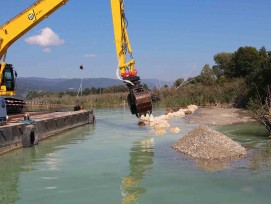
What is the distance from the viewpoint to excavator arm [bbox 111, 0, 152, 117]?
611 inches

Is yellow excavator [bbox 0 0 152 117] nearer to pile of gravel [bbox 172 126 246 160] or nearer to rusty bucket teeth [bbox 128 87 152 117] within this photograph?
rusty bucket teeth [bbox 128 87 152 117]

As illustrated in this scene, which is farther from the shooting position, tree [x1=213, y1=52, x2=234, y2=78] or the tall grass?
tree [x1=213, y1=52, x2=234, y2=78]

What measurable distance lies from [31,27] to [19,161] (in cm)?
858

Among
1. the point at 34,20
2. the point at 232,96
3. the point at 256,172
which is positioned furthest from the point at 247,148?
the point at 232,96

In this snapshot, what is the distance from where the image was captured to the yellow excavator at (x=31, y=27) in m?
15.7

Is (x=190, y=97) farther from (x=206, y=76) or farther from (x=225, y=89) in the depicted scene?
(x=206, y=76)

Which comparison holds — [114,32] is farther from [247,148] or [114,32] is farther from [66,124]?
[66,124]

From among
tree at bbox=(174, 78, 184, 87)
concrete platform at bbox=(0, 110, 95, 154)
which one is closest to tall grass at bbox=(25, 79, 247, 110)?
tree at bbox=(174, 78, 184, 87)

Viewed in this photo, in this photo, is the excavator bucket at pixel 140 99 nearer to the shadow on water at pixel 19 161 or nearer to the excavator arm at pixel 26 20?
the shadow on water at pixel 19 161

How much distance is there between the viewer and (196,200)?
9391 millimetres

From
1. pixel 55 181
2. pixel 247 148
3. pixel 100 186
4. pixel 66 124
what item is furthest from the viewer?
pixel 66 124

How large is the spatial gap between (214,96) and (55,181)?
3507 cm

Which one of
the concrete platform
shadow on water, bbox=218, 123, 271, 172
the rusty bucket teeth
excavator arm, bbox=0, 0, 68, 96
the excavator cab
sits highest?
excavator arm, bbox=0, 0, 68, 96

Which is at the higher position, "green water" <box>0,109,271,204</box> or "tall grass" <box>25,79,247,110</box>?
"tall grass" <box>25,79,247,110</box>
